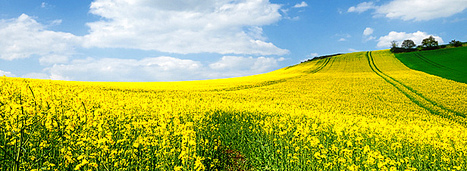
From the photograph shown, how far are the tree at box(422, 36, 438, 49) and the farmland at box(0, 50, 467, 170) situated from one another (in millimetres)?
67009

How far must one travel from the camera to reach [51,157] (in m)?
4.92

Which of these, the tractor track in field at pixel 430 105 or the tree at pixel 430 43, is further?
the tree at pixel 430 43

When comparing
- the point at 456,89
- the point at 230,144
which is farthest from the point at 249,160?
the point at 456,89

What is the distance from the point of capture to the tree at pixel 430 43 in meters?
88.0

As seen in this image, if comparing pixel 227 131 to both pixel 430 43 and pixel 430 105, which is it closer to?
pixel 430 105

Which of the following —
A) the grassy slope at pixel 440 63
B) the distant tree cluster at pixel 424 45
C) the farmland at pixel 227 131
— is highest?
the distant tree cluster at pixel 424 45

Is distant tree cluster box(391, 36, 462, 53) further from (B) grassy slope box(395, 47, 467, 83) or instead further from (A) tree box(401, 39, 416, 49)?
(B) grassy slope box(395, 47, 467, 83)

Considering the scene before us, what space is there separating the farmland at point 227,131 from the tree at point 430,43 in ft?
220

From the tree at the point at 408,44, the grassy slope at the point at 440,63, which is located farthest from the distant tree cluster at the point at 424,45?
the grassy slope at the point at 440,63

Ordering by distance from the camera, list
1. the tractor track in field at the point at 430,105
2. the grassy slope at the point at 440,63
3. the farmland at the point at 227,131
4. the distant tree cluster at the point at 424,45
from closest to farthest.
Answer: the farmland at the point at 227,131
the tractor track in field at the point at 430,105
the grassy slope at the point at 440,63
the distant tree cluster at the point at 424,45

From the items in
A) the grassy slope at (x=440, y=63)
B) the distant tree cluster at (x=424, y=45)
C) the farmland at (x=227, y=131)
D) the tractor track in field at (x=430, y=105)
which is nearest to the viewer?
the farmland at (x=227, y=131)

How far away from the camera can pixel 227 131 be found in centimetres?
1070

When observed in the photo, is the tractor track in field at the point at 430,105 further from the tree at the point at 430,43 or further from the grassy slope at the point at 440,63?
the tree at the point at 430,43

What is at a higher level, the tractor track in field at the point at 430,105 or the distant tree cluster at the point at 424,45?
the distant tree cluster at the point at 424,45
